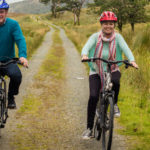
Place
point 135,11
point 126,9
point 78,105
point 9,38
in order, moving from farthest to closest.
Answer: point 135,11 → point 126,9 → point 78,105 → point 9,38

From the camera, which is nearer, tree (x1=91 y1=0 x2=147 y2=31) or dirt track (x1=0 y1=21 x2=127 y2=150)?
dirt track (x1=0 y1=21 x2=127 y2=150)

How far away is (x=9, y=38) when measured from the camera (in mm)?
4410

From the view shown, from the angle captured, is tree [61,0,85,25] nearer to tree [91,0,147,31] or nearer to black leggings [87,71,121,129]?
tree [91,0,147,31]

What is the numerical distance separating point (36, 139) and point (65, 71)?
678 centimetres

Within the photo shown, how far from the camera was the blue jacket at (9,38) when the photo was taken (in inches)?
171

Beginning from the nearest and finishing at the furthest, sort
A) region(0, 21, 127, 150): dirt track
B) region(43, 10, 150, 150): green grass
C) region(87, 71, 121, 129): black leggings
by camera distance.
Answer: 1. region(87, 71, 121, 129): black leggings
2. region(0, 21, 127, 150): dirt track
3. region(43, 10, 150, 150): green grass

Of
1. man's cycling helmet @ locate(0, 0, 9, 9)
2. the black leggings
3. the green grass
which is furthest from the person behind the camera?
the green grass

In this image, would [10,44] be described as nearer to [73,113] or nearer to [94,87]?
[94,87]

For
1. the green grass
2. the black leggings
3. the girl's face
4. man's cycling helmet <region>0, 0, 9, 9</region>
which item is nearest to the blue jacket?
man's cycling helmet <region>0, 0, 9, 9</region>

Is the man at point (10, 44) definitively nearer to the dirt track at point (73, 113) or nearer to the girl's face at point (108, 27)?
the dirt track at point (73, 113)

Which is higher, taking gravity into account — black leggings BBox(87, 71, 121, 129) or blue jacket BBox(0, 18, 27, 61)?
blue jacket BBox(0, 18, 27, 61)

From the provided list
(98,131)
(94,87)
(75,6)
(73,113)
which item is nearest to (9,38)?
(94,87)

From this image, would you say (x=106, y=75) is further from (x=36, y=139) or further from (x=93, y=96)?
(x=36, y=139)

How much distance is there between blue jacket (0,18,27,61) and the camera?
434cm
